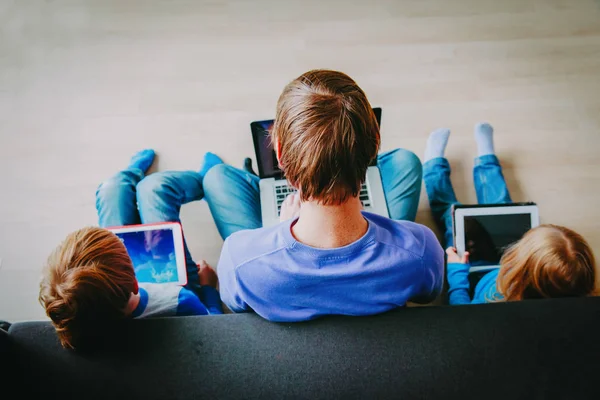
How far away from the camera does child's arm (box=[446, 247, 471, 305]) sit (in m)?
1.19

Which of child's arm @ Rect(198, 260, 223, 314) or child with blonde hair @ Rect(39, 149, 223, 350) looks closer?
child with blonde hair @ Rect(39, 149, 223, 350)

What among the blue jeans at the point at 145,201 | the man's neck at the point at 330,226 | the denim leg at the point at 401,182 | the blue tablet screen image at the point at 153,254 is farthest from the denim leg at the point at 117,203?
the denim leg at the point at 401,182

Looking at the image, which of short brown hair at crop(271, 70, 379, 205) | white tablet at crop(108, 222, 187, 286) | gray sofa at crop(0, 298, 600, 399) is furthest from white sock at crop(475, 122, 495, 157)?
white tablet at crop(108, 222, 187, 286)

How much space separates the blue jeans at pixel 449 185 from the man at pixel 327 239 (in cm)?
62

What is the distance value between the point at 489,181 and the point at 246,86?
108 centimetres

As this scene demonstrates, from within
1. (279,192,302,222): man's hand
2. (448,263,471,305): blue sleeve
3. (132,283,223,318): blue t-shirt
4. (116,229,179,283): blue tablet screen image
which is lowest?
(448,263,471,305): blue sleeve

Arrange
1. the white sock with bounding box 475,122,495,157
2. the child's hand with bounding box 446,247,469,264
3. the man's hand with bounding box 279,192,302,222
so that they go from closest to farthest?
1. the man's hand with bounding box 279,192,302,222
2. the child's hand with bounding box 446,247,469,264
3. the white sock with bounding box 475,122,495,157

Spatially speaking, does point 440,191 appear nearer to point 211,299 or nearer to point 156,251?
point 211,299

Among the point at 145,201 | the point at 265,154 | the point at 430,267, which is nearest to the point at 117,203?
the point at 145,201

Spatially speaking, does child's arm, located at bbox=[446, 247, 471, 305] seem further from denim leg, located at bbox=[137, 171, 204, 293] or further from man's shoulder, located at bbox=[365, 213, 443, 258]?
denim leg, located at bbox=[137, 171, 204, 293]

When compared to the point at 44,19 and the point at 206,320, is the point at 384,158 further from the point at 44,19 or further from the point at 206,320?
the point at 44,19

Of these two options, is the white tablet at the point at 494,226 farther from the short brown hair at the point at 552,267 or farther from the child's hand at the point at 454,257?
the short brown hair at the point at 552,267

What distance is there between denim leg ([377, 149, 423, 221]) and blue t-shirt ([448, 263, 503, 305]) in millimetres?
222

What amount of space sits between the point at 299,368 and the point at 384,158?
0.84 metres
